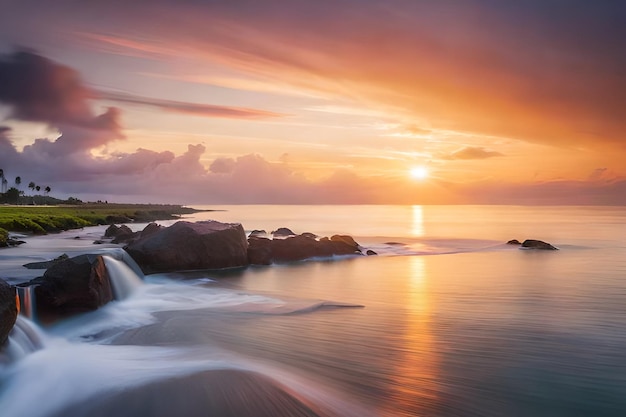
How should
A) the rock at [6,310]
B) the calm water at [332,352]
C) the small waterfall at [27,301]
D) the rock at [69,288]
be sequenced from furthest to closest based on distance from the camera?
the rock at [69,288] < the small waterfall at [27,301] < the rock at [6,310] < the calm water at [332,352]

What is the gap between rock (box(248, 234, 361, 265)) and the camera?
31969mm

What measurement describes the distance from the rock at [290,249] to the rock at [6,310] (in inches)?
796

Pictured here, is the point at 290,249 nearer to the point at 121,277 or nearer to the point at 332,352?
the point at 121,277

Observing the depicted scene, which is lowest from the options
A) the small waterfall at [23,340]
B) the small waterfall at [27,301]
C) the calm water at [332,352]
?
the calm water at [332,352]

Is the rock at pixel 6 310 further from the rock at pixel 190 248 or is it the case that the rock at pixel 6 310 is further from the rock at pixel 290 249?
the rock at pixel 290 249

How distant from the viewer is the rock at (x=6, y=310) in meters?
11.1

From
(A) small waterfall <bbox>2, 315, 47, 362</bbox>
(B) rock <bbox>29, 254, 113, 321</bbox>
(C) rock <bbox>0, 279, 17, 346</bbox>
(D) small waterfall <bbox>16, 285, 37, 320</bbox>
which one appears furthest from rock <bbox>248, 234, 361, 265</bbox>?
(C) rock <bbox>0, 279, 17, 346</bbox>

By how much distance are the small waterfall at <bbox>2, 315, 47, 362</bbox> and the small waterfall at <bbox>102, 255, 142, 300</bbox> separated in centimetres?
558

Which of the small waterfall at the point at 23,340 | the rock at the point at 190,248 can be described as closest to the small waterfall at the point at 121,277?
the rock at the point at 190,248

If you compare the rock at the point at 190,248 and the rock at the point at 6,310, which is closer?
the rock at the point at 6,310

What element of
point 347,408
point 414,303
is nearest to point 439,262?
point 414,303

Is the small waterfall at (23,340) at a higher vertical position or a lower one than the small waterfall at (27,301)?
lower

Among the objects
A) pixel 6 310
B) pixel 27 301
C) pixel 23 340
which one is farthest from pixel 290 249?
pixel 6 310

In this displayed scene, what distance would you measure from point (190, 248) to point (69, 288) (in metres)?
12.2
